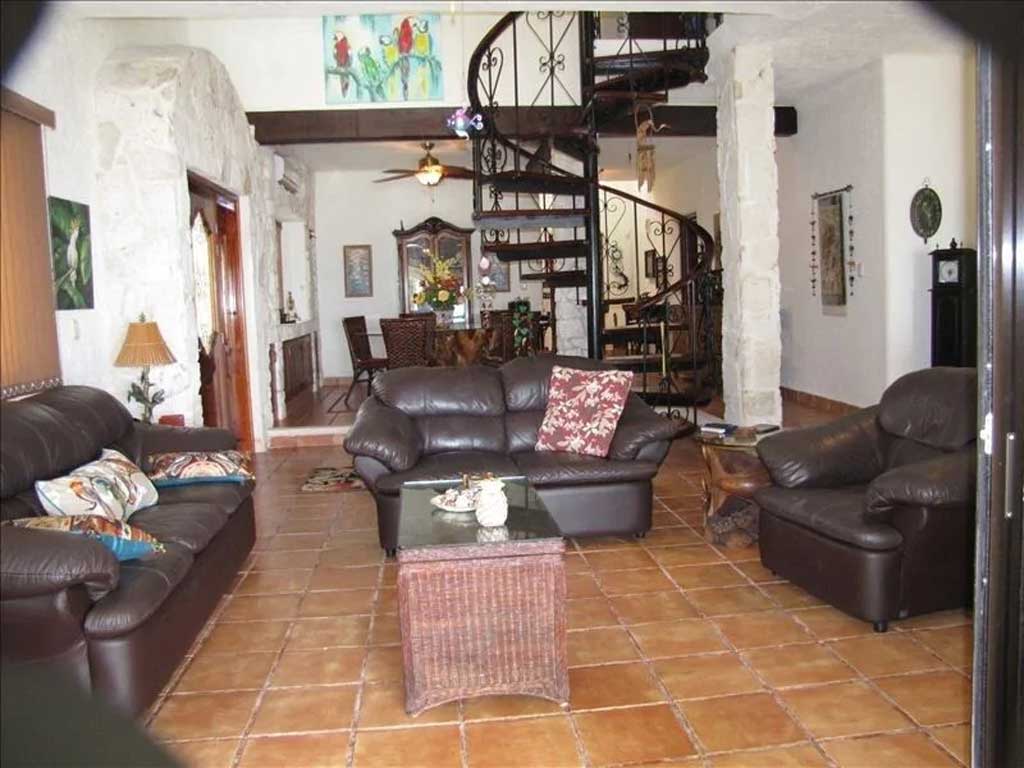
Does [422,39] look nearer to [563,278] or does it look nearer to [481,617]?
[563,278]

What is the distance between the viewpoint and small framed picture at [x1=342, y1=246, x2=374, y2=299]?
12.1 m

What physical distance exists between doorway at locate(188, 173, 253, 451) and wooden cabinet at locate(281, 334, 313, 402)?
65.7 inches

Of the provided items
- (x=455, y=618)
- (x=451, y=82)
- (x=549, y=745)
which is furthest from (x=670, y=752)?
(x=451, y=82)

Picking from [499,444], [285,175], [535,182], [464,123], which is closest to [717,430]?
[499,444]

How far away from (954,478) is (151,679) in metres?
2.85

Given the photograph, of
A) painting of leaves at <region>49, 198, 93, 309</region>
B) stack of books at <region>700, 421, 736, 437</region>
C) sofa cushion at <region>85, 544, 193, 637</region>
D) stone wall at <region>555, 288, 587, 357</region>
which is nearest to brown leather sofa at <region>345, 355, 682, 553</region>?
stack of books at <region>700, 421, 736, 437</region>

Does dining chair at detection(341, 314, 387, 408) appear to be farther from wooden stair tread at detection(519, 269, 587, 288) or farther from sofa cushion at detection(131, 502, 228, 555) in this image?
sofa cushion at detection(131, 502, 228, 555)

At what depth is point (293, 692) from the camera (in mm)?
2982

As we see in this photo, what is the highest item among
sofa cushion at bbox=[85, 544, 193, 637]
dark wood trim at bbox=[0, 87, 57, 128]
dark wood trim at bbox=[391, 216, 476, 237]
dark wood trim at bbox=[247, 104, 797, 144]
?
dark wood trim at bbox=[247, 104, 797, 144]

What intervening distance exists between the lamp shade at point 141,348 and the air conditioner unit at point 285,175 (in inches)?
175

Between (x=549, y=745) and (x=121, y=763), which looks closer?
(x=121, y=763)

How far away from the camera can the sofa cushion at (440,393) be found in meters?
5.02

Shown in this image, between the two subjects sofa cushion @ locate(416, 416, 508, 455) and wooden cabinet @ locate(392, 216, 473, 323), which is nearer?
sofa cushion @ locate(416, 416, 508, 455)

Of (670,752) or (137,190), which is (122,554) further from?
(137,190)
